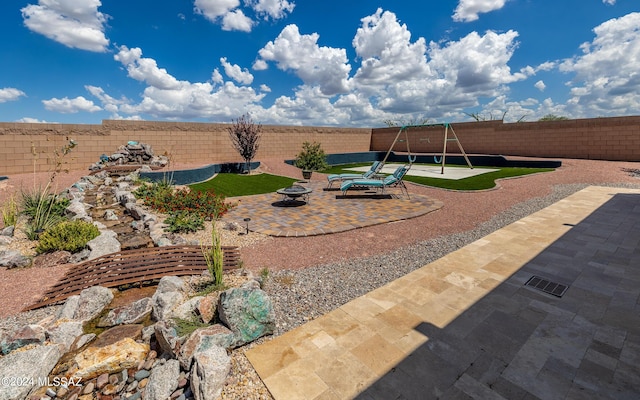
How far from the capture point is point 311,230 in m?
6.79

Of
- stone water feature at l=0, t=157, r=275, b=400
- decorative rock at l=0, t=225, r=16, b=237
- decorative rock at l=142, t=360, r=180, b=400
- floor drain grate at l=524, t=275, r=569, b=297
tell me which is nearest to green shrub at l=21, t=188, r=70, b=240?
decorative rock at l=0, t=225, r=16, b=237

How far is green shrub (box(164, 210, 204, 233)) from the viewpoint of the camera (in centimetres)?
651

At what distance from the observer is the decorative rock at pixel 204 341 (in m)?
2.68

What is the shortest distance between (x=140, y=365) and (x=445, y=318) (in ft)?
10.7

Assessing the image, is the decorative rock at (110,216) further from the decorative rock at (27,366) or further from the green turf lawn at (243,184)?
the decorative rock at (27,366)

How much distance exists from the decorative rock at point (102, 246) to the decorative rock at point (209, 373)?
380 centimetres

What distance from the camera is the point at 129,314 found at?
3.56m

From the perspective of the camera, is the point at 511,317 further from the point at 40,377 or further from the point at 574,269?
the point at 40,377

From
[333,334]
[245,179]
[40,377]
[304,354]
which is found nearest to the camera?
[40,377]

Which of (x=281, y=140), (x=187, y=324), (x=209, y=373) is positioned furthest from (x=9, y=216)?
(x=281, y=140)

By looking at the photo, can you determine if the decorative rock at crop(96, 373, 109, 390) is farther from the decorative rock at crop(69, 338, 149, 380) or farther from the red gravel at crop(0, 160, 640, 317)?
the red gravel at crop(0, 160, 640, 317)

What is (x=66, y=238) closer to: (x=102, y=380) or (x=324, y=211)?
(x=102, y=380)

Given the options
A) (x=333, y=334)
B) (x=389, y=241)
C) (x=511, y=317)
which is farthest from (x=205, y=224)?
(x=511, y=317)

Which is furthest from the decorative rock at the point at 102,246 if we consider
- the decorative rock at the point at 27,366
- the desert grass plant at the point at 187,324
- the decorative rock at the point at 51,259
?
the desert grass plant at the point at 187,324
